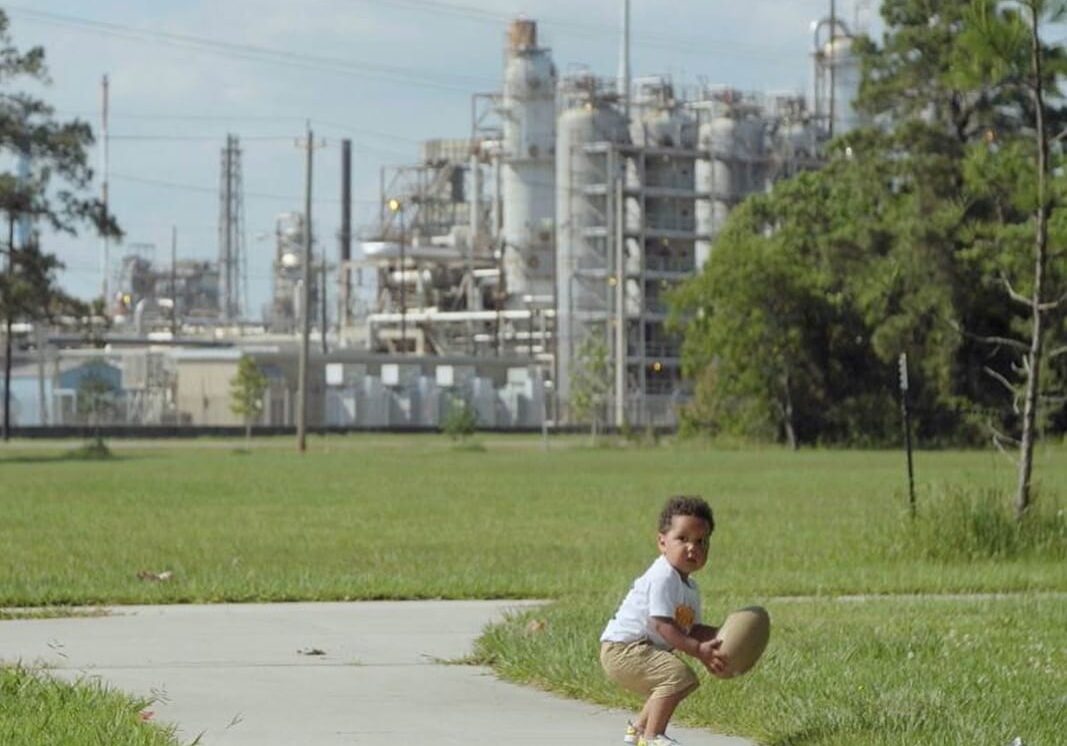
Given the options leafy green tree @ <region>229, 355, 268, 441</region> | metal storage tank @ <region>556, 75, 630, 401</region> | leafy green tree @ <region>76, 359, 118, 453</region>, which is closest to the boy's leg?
leafy green tree @ <region>229, 355, 268, 441</region>

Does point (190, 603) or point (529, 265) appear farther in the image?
point (529, 265)

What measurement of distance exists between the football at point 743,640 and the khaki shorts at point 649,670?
0.29 meters

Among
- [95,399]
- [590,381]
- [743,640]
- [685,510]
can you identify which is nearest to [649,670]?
[743,640]

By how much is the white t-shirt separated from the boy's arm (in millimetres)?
38

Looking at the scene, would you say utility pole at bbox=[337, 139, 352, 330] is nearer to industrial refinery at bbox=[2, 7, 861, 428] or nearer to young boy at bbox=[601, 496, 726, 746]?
industrial refinery at bbox=[2, 7, 861, 428]

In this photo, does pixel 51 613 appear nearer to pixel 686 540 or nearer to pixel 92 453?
pixel 686 540

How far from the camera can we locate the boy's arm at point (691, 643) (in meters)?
10.2

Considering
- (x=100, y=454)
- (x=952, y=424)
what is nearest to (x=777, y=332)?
(x=952, y=424)

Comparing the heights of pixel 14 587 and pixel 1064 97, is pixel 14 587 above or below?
below

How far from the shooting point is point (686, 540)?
10328mm

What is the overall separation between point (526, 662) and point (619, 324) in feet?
331

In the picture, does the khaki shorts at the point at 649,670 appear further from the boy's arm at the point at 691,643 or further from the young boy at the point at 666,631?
the boy's arm at the point at 691,643

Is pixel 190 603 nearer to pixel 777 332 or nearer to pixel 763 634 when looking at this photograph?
pixel 763 634

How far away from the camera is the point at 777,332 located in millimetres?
84188
